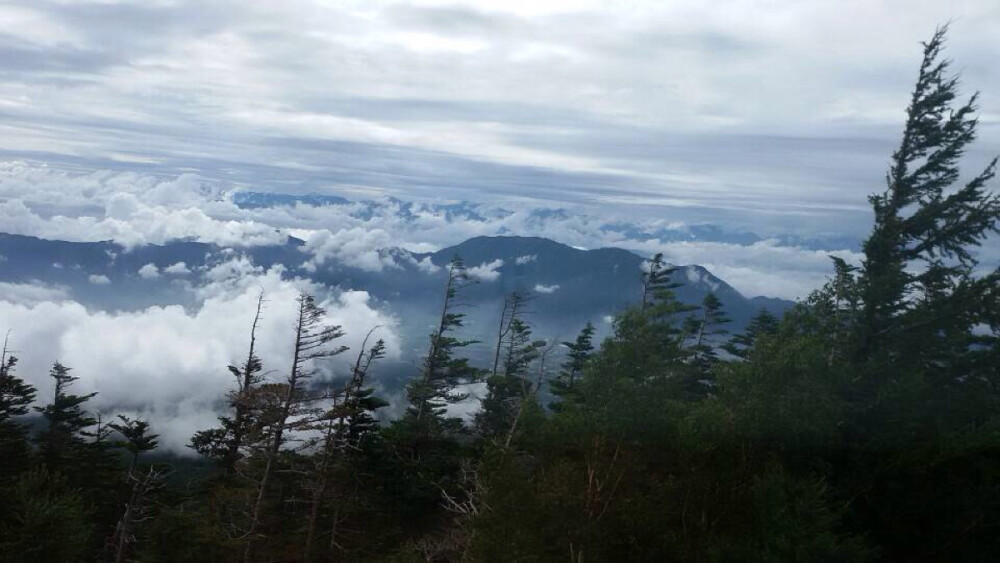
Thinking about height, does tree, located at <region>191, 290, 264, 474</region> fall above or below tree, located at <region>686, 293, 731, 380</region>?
below

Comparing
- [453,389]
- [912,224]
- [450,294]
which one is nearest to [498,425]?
A: [453,389]

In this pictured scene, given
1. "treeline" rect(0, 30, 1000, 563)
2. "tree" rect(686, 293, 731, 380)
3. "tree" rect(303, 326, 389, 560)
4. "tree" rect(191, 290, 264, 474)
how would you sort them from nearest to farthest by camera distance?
"treeline" rect(0, 30, 1000, 563) < "tree" rect(303, 326, 389, 560) < "tree" rect(191, 290, 264, 474) < "tree" rect(686, 293, 731, 380)

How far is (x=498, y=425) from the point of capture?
4156 cm

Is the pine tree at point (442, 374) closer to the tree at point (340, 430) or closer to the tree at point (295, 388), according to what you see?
the tree at point (340, 430)

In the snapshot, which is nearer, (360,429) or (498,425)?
(360,429)

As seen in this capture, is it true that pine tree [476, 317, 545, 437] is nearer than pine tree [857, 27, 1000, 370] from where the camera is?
No

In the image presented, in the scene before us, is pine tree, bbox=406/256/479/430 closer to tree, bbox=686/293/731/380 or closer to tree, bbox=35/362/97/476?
tree, bbox=686/293/731/380

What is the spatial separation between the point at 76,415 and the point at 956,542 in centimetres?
4999

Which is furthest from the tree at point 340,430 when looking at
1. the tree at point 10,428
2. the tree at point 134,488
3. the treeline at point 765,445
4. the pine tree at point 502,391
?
the tree at point 10,428

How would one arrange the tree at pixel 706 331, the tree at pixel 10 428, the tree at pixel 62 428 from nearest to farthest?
the tree at pixel 10 428 < the tree at pixel 62 428 < the tree at pixel 706 331

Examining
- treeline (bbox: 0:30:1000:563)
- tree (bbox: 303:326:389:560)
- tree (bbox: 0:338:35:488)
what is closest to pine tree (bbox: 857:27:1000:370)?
treeline (bbox: 0:30:1000:563)

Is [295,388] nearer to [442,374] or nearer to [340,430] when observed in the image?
[340,430]

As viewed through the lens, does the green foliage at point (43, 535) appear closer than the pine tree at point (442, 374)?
Yes

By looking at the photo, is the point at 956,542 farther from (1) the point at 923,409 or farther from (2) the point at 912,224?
(2) the point at 912,224
